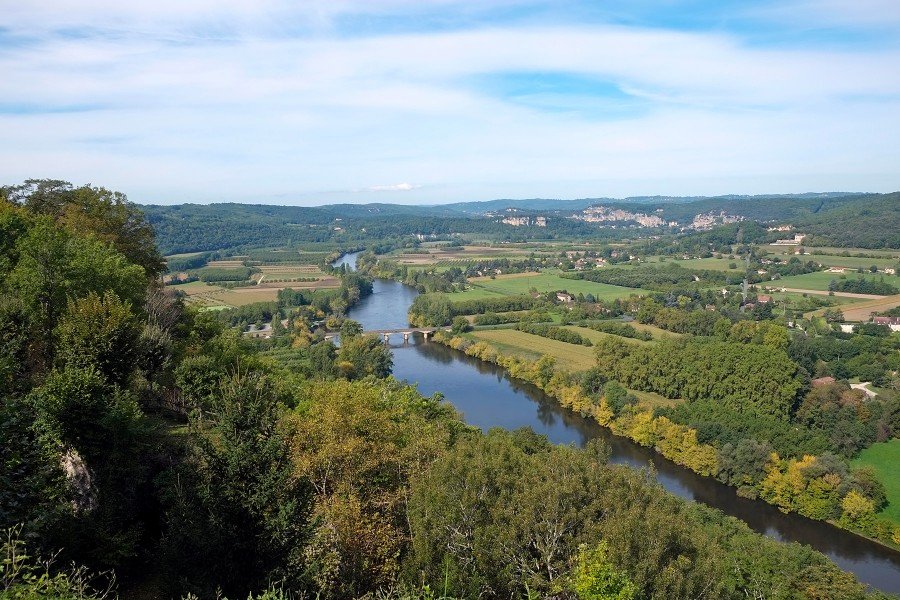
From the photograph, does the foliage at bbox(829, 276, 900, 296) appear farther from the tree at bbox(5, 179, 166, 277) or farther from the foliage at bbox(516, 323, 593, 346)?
the tree at bbox(5, 179, 166, 277)

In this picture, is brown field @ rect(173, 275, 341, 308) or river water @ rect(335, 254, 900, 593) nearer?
river water @ rect(335, 254, 900, 593)

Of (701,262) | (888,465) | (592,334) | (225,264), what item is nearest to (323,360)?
(592,334)

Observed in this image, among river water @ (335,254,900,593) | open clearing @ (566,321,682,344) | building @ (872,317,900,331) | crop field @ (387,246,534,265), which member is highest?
crop field @ (387,246,534,265)

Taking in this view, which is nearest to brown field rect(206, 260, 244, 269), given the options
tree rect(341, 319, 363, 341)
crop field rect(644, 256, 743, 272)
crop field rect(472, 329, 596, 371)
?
tree rect(341, 319, 363, 341)

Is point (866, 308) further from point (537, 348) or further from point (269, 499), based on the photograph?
point (269, 499)

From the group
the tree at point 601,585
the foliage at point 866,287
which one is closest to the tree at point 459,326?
the foliage at point 866,287

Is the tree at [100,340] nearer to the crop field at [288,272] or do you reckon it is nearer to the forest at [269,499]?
the forest at [269,499]

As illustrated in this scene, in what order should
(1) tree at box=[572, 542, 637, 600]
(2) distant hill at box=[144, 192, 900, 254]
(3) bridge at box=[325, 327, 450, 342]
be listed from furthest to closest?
(2) distant hill at box=[144, 192, 900, 254] → (3) bridge at box=[325, 327, 450, 342] → (1) tree at box=[572, 542, 637, 600]
